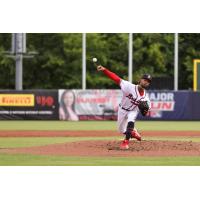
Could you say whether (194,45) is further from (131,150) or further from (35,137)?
(131,150)

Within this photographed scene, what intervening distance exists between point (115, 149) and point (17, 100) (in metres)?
19.0

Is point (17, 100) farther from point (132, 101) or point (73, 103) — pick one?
point (132, 101)

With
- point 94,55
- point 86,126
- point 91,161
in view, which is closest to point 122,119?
point 91,161

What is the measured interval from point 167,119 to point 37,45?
2259cm

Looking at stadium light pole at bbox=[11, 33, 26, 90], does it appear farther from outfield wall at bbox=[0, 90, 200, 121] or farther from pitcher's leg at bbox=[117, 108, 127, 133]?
pitcher's leg at bbox=[117, 108, 127, 133]

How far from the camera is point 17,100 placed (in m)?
34.5

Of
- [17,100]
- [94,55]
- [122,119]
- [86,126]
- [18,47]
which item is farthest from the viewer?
[94,55]

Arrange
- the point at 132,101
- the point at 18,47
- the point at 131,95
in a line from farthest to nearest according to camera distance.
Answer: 1. the point at 18,47
2. the point at 132,101
3. the point at 131,95

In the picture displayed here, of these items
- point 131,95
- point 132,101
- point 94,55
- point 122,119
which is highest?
point 94,55

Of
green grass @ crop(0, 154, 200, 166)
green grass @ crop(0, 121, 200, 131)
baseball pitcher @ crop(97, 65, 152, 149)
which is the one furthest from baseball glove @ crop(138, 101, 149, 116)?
green grass @ crop(0, 121, 200, 131)

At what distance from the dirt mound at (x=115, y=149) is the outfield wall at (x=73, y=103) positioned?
16645 millimetres

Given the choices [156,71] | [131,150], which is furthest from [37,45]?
[131,150]

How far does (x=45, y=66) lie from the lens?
54.2m

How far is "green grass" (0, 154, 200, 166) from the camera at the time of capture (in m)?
13.0
